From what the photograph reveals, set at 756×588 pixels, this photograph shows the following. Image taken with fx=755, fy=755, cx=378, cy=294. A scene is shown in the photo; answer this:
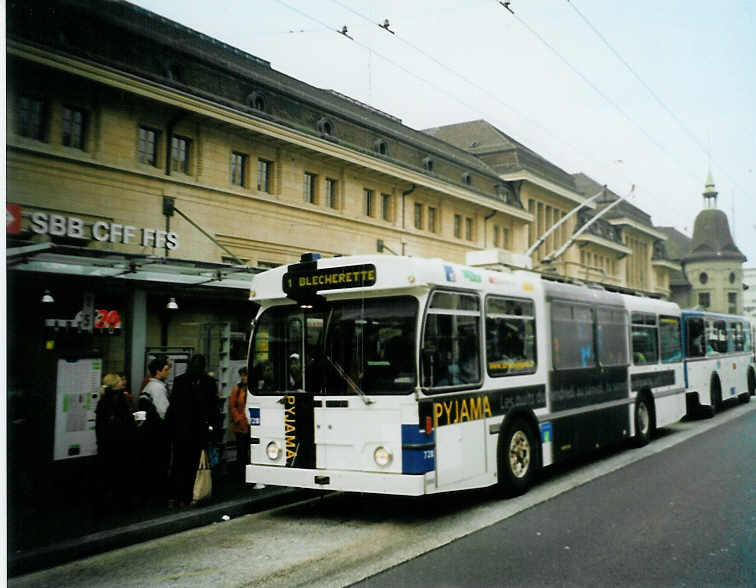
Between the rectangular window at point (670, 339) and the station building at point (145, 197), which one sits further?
the rectangular window at point (670, 339)

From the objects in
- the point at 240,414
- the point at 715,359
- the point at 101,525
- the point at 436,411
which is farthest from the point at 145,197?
the point at 715,359

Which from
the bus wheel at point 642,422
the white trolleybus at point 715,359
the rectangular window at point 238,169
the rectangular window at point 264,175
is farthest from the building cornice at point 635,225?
the bus wheel at point 642,422

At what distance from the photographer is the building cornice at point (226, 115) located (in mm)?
12391

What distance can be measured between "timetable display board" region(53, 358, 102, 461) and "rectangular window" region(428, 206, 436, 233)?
58.3ft

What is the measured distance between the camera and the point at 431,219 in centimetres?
2903

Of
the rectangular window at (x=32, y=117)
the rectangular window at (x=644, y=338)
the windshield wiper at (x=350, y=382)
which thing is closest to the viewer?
the windshield wiper at (x=350, y=382)

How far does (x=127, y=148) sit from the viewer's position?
15.4m

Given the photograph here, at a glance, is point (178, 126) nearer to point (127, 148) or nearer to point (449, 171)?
point (127, 148)

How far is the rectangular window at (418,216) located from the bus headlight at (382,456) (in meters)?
20.5

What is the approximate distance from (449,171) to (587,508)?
913 inches

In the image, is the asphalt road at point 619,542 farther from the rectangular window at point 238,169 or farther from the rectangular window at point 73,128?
the rectangular window at point 238,169

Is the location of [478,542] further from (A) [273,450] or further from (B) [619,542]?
(A) [273,450]

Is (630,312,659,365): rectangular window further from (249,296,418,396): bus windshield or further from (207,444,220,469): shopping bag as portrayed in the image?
(207,444,220,469): shopping bag

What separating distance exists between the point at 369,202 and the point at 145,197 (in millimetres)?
10897
